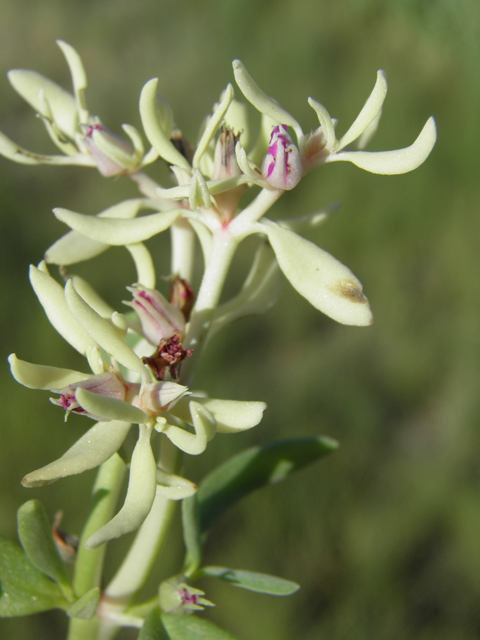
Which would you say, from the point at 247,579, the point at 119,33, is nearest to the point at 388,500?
the point at 247,579

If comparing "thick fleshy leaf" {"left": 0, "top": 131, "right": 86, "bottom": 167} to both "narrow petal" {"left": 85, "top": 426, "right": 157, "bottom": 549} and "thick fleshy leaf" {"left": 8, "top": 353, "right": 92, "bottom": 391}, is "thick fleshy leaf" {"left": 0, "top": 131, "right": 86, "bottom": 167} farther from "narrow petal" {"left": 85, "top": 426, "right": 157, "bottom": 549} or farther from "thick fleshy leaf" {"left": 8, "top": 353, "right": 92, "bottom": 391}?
"narrow petal" {"left": 85, "top": 426, "right": 157, "bottom": 549}

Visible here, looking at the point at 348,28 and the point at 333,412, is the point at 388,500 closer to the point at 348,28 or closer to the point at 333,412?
the point at 333,412

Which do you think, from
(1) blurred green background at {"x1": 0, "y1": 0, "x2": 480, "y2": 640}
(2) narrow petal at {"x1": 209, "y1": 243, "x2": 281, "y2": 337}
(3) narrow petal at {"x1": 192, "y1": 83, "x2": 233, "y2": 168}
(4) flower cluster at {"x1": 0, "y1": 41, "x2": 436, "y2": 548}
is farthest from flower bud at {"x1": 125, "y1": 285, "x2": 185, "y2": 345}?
(1) blurred green background at {"x1": 0, "y1": 0, "x2": 480, "y2": 640}

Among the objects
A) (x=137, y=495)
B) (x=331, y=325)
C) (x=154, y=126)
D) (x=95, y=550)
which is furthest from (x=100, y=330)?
(x=331, y=325)

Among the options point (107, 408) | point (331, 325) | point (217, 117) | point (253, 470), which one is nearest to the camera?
point (107, 408)

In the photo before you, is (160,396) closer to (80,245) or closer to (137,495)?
(137,495)

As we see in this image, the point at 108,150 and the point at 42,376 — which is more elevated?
the point at 108,150
